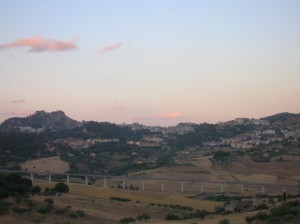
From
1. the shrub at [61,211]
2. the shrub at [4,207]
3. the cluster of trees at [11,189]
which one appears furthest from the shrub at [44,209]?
the cluster of trees at [11,189]

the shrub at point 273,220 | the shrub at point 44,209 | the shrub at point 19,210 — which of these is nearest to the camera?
the shrub at point 273,220

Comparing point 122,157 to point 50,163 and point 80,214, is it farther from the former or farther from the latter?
point 80,214

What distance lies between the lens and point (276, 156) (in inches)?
5719

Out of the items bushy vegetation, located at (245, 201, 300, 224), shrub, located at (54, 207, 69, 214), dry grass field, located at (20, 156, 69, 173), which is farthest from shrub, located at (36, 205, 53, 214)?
dry grass field, located at (20, 156, 69, 173)

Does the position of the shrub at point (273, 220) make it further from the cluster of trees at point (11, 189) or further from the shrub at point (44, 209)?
the cluster of trees at point (11, 189)

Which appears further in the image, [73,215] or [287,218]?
[73,215]

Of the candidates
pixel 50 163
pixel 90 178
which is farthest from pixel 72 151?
pixel 90 178

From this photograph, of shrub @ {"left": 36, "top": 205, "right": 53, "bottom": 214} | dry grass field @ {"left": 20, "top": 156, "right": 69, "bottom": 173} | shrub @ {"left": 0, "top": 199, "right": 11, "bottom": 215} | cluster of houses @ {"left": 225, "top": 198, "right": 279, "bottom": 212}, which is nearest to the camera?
shrub @ {"left": 0, "top": 199, "right": 11, "bottom": 215}

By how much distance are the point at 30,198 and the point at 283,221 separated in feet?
95.4

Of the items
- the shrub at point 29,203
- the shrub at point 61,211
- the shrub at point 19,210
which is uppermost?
the shrub at point 29,203

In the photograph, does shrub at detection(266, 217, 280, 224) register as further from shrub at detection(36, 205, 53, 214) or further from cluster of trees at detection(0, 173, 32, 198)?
cluster of trees at detection(0, 173, 32, 198)

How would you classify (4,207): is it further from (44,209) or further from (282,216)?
(282,216)

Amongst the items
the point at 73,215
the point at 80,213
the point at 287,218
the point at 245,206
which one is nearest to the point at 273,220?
the point at 287,218

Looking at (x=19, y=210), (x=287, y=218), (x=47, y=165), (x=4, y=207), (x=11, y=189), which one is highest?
(x=11, y=189)
